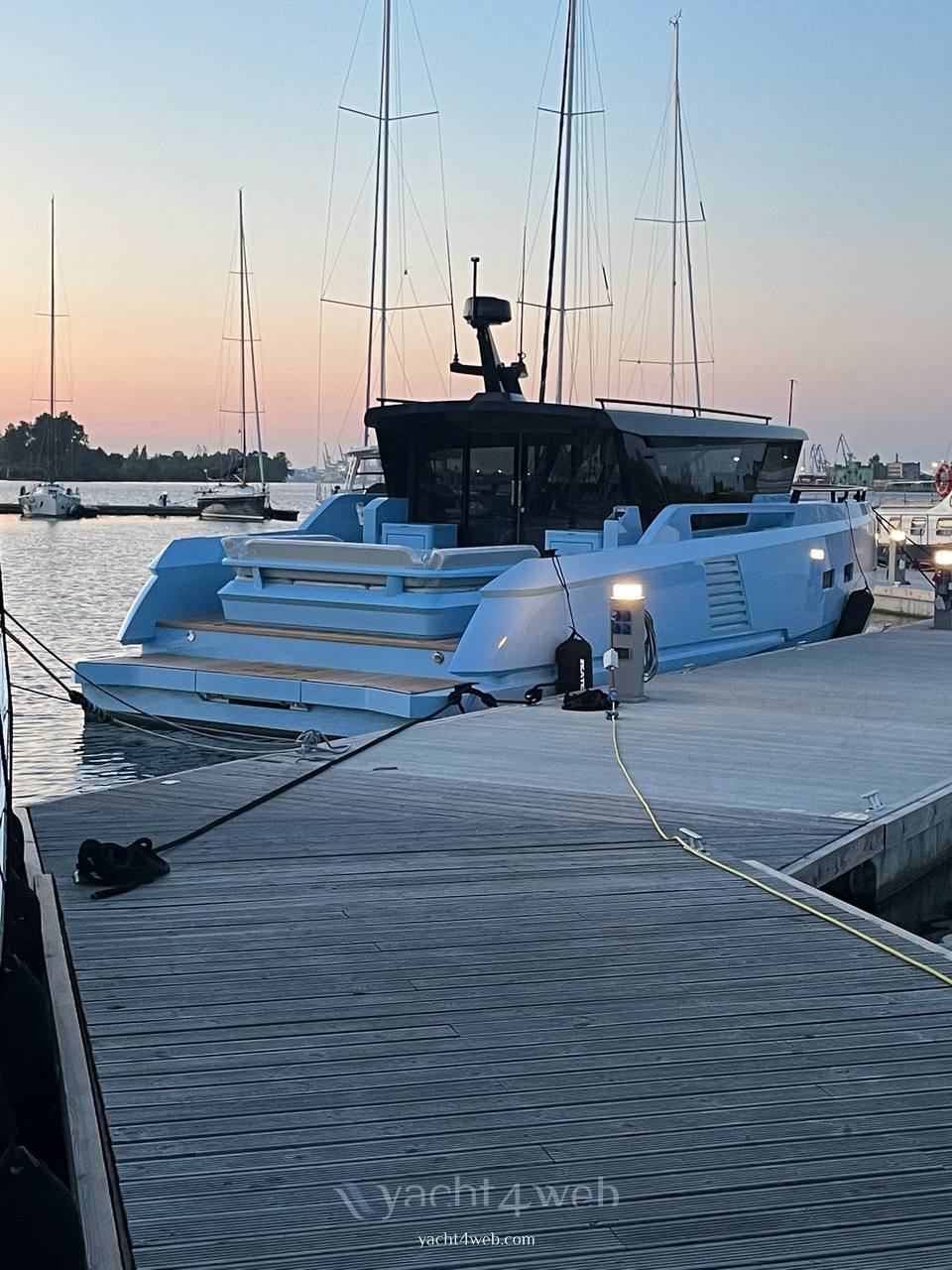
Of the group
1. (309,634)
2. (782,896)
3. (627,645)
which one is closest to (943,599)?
(627,645)

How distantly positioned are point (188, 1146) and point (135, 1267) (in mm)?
468

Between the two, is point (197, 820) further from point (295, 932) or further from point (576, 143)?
point (576, 143)

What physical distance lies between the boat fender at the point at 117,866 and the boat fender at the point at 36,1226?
2344 mm

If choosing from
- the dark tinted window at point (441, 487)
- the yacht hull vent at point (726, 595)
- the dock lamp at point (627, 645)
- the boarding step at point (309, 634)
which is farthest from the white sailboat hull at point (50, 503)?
the dock lamp at point (627, 645)

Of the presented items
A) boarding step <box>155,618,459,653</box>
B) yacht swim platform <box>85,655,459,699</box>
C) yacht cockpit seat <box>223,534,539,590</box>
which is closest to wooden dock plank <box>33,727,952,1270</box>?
yacht swim platform <box>85,655,459,699</box>

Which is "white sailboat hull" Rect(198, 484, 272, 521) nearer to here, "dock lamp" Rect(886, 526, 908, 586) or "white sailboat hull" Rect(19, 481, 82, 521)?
"white sailboat hull" Rect(19, 481, 82, 521)

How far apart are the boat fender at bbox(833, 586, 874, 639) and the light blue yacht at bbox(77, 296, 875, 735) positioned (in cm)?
4

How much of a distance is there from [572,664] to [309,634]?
221 cm

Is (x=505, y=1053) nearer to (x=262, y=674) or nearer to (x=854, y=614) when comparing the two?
(x=262, y=674)

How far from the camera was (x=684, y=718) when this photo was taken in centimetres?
929

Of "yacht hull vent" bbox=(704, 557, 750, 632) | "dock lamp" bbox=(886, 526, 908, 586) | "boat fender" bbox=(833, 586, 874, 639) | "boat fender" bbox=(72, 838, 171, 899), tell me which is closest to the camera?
"boat fender" bbox=(72, 838, 171, 899)

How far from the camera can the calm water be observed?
35.3 feet

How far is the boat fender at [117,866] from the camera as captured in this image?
5141 mm

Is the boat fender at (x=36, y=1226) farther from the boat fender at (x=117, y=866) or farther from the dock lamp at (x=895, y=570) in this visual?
the dock lamp at (x=895, y=570)
